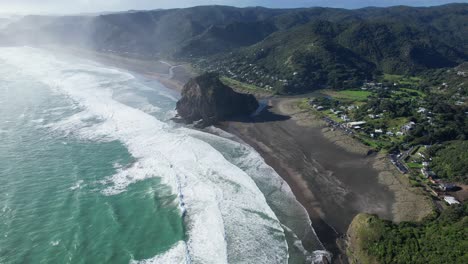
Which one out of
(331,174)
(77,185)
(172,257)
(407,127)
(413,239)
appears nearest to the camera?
(413,239)

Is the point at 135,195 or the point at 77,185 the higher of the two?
the point at 77,185

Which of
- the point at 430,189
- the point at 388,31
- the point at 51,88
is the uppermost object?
the point at 388,31

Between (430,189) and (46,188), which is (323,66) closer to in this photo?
(430,189)

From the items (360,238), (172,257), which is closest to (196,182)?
(172,257)

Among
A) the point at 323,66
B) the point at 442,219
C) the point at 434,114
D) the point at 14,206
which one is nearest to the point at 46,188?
the point at 14,206

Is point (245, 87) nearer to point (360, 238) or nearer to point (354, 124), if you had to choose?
point (354, 124)

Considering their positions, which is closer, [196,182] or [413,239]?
[413,239]

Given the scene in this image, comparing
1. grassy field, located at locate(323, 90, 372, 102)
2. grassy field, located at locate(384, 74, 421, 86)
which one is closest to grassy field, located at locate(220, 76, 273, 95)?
grassy field, located at locate(323, 90, 372, 102)
